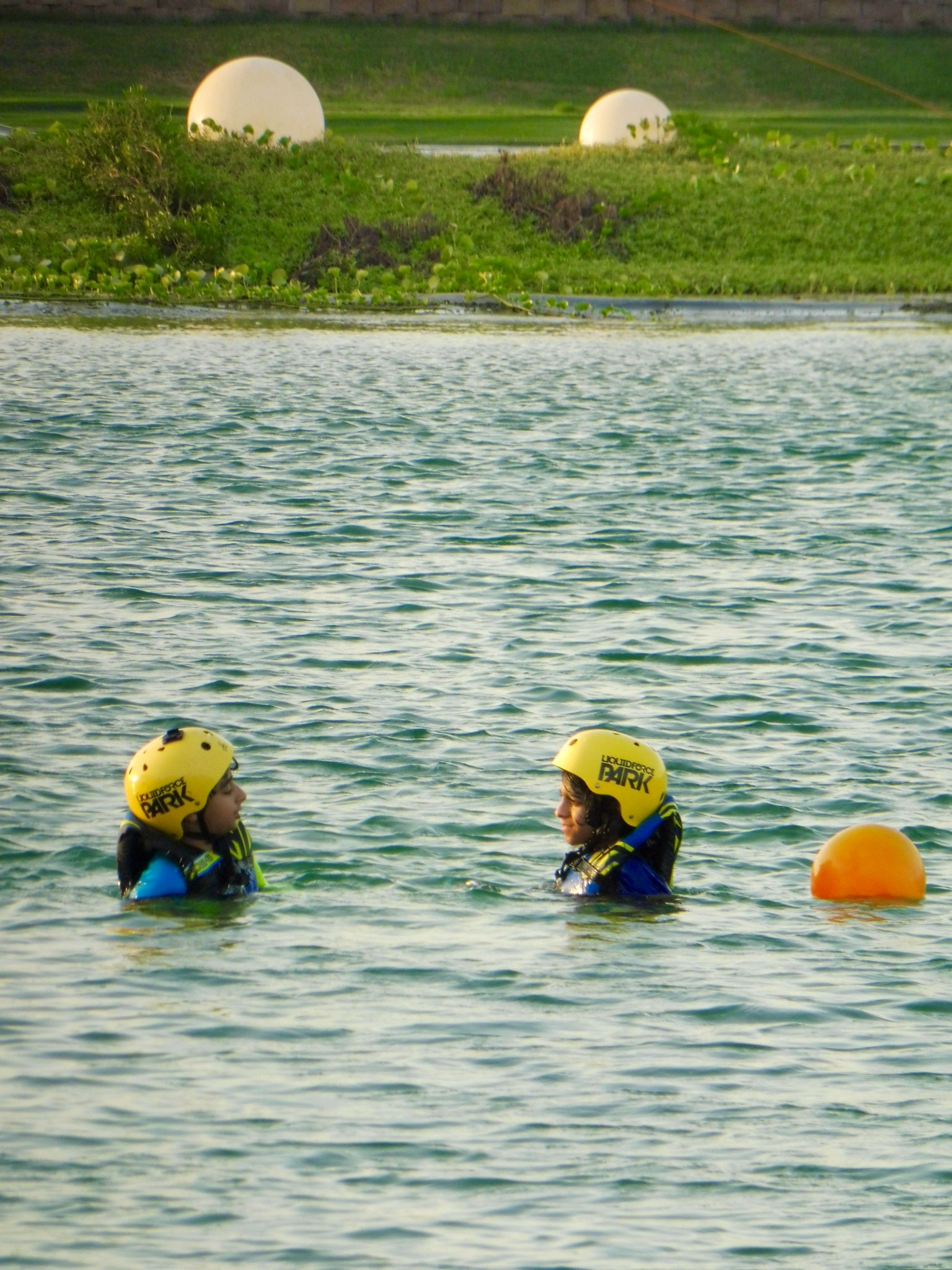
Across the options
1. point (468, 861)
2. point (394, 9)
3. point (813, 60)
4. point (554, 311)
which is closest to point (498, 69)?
point (394, 9)

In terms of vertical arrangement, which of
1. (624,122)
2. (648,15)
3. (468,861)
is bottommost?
(468,861)

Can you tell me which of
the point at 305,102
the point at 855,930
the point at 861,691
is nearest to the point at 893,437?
the point at 861,691

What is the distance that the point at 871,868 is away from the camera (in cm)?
968

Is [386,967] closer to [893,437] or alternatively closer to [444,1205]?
[444,1205]

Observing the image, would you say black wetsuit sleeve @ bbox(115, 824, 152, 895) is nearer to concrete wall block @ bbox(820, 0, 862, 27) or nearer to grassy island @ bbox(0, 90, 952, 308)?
grassy island @ bbox(0, 90, 952, 308)

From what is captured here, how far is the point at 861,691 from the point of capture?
13.5 metres

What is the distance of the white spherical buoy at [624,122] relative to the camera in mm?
47500

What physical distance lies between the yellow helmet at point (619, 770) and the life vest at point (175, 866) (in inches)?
62.2

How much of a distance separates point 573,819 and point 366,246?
104 feet

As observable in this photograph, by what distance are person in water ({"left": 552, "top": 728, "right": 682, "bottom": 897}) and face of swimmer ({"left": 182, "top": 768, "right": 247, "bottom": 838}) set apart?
1489 mm

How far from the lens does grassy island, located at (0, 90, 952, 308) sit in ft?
126

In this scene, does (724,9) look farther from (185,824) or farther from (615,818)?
(185,824)

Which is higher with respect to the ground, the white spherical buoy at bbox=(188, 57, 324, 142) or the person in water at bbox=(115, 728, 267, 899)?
the white spherical buoy at bbox=(188, 57, 324, 142)

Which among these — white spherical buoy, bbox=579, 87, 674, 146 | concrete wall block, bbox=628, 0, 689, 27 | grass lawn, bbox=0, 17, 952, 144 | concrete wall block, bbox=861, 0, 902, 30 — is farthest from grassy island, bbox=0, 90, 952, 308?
concrete wall block, bbox=861, 0, 902, 30
